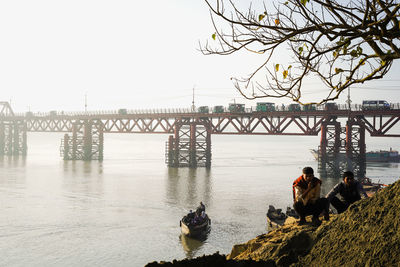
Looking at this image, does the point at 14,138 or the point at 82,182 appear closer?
the point at 82,182

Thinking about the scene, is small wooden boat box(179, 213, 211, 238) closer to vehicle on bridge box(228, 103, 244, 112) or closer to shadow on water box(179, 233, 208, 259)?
shadow on water box(179, 233, 208, 259)

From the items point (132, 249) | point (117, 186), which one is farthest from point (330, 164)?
point (132, 249)

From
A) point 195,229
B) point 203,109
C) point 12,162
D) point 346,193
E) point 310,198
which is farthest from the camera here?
point 12,162

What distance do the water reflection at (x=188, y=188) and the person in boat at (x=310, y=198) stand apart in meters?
26.2

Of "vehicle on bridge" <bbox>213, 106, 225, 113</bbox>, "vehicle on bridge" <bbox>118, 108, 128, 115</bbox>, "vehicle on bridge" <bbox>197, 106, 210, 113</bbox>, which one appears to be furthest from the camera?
"vehicle on bridge" <bbox>118, 108, 128, 115</bbox>

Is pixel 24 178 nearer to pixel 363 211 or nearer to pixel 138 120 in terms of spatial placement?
pixel 138 120

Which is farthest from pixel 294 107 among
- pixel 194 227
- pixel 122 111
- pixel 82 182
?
pixel 122 111

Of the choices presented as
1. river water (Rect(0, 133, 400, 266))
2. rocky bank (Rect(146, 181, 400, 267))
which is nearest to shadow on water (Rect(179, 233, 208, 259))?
river water (Rect(0, 133, 400, 266))

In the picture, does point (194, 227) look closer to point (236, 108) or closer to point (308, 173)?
point (308, 173)

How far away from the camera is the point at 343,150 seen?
5278 cm

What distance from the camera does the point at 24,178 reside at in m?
54.2

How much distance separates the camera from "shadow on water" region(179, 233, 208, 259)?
2141cm

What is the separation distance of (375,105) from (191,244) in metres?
39.5

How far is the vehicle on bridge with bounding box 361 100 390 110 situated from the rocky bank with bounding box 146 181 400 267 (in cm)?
4902
